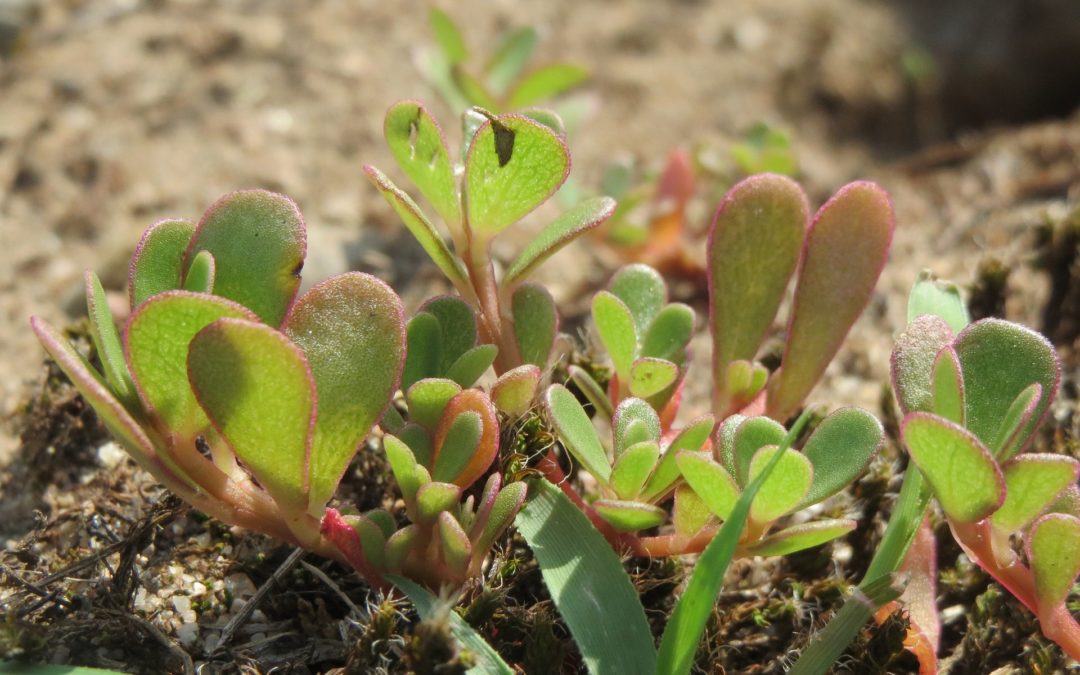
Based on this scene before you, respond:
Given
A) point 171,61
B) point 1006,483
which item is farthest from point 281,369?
point 171,61

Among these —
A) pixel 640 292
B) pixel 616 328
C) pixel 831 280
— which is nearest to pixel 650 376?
pixel 616 328

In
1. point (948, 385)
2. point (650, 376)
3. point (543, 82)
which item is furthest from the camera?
point (543, 82)

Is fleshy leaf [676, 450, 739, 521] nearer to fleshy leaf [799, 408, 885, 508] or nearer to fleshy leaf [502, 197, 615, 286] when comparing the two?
fleshy leaf [799, 408, 885, 508]

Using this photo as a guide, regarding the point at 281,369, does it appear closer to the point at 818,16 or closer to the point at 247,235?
the point at 247,235

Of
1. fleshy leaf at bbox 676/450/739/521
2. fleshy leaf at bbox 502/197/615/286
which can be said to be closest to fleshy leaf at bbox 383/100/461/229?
fleshy leaf at bbox 502/197/615/286

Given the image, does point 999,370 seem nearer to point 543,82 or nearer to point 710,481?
point 710,481

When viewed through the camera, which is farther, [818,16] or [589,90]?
[818,16]
